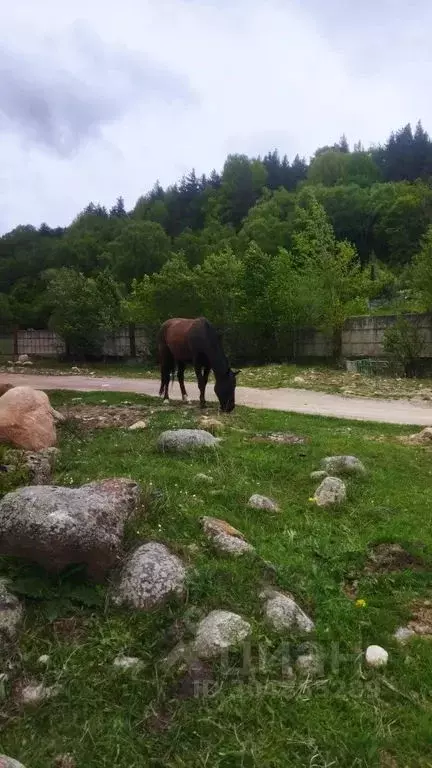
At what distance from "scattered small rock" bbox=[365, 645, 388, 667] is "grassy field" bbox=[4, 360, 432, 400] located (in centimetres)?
1194

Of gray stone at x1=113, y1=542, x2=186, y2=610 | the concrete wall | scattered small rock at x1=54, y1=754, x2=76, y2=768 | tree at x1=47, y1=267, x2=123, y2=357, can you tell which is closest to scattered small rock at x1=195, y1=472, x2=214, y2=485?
gray stone at x1=113, y1=542, x2=186, y2=610

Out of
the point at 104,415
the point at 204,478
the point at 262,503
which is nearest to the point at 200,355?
the point at 104,415

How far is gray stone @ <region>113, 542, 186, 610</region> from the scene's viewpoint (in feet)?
13.4

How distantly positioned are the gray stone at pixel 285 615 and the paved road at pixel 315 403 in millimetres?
7461

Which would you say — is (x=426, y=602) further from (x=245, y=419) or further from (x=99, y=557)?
(x=245, y=419)

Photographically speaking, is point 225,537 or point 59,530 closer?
point 59,530

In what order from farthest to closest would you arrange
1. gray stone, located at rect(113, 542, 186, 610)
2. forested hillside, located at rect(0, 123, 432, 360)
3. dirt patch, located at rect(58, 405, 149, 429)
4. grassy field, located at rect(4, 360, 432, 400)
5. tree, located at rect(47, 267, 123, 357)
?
tree, located at rect(47, 267, 123, 357) < forested hillside, located at rect(0, 123, 432, 360) < grassy field, located at rect(4, 360, 432, 400) < dirt patch, located at rect(58, 405, 149, 429) < gray stone, located at rect(113, 542, 186, 610)

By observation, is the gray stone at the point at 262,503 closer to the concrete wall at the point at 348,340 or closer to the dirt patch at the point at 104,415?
the dirt patch at the point at 104,415

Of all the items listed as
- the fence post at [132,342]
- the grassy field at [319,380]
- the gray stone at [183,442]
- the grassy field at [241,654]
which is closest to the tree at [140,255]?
the fence post at [132,342]

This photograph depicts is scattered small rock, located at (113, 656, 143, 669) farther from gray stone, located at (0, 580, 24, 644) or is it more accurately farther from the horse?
the horse

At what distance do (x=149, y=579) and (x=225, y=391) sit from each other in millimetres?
7430

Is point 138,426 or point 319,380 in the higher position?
point 138,426

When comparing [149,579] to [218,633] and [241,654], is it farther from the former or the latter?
[241,654]

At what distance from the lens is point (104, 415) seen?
10.9 m
